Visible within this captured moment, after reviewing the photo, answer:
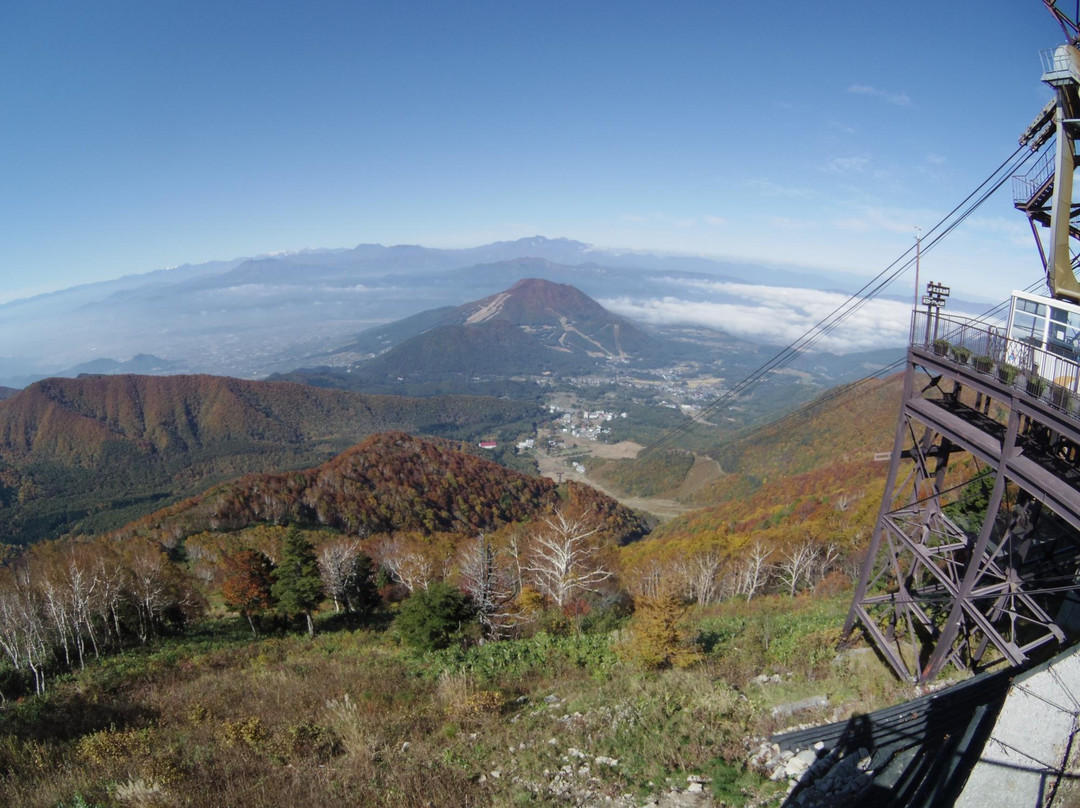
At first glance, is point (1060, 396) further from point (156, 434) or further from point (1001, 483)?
point (156, 434)

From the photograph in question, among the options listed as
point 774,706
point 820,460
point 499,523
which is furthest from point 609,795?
point 820,460

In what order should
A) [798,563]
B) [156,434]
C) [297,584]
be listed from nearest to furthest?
[297,584], [798,563], [156,434]

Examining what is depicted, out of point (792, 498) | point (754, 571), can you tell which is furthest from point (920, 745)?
point (792, 498)

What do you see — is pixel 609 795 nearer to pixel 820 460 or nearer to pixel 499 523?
pixel 499 523

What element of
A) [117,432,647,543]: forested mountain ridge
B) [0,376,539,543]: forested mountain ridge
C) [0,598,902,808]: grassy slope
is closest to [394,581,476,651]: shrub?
[0,598,902,808]: grassy slope

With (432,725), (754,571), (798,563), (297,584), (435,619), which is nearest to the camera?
(432,725)

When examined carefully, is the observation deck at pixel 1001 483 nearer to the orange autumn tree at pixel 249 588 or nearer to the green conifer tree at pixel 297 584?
the green conifer tree at pixel 297 584
